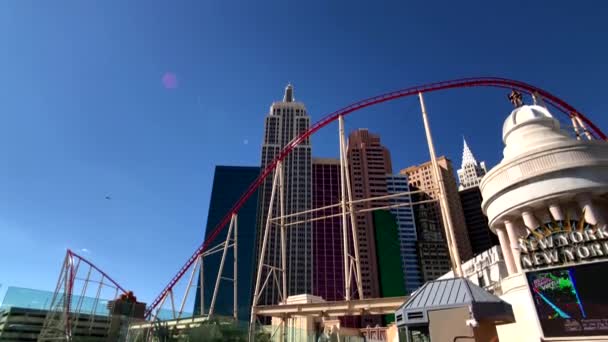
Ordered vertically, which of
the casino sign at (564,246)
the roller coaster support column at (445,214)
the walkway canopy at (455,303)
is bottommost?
the walkway canopy at (455,303)

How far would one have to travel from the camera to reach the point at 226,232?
89000 mm

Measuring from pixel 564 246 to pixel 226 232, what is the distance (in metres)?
85.0

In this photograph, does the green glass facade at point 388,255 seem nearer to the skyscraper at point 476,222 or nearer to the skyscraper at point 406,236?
the skyscraper at point 406,236

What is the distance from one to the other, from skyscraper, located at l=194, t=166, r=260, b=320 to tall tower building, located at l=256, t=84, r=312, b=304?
308 centimetres

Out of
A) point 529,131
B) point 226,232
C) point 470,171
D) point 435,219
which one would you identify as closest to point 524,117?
point 529,131

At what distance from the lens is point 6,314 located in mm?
20719

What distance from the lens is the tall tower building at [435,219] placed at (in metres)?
95.1

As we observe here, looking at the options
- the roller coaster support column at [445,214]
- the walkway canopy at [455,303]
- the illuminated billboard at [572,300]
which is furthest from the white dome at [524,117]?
the walkway canopy at [455,303]

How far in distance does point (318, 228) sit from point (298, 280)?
15.2m

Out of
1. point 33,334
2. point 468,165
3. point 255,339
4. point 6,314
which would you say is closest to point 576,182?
point 255,339

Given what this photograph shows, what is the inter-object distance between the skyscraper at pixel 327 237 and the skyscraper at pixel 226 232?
1657 centimetres

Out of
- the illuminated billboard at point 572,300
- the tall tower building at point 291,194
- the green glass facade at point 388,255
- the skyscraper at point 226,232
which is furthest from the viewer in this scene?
the green glass facade at point 388,255

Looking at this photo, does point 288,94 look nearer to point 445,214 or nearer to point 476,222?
point 476,222

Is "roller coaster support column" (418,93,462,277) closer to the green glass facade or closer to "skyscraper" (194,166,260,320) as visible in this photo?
"skyscraper" (194,166,260,320)
